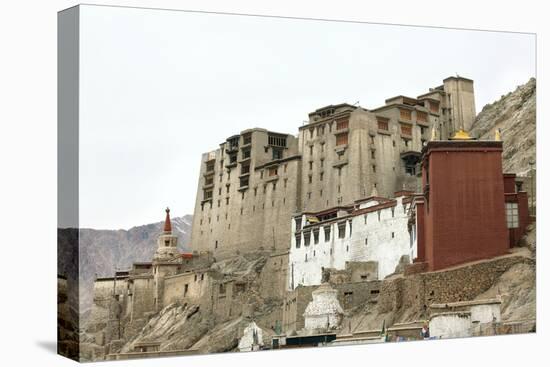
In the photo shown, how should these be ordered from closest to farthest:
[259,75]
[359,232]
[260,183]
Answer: [259,75], [359,232], [260,183]

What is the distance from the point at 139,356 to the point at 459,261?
5.56m

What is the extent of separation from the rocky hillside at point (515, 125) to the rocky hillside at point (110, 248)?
565cm

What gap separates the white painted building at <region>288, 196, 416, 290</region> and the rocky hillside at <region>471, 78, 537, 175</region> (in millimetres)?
1965

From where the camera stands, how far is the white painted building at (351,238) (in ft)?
61.2

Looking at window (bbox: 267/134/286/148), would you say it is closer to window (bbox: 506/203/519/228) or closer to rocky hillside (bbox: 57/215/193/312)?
rocky hillside (bbox: 57/215/193/312)

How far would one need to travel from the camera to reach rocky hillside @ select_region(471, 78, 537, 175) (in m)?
18.8

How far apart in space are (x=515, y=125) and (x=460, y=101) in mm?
1199

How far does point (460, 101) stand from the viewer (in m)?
19.6

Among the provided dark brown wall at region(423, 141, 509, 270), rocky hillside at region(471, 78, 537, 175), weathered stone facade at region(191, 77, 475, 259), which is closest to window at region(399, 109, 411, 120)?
weathered stone facade at region(191, 77, 475, 259)

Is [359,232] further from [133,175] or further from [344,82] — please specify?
[133,175]

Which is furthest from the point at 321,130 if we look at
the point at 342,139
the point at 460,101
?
the point at 460,101

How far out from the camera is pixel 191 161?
18.0 meters

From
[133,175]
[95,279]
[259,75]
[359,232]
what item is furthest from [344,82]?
[95,279]

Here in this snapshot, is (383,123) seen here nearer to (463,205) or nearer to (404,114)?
(404,114)
